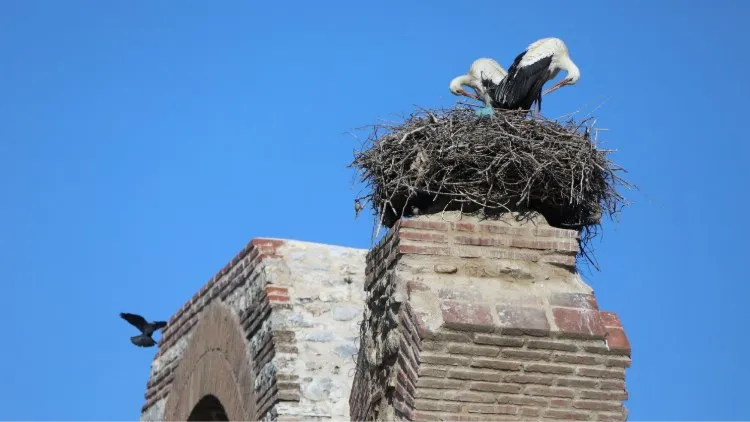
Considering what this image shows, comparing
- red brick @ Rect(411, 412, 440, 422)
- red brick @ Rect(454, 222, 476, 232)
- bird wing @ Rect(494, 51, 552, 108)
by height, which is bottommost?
red brick @ Rect(411, 412, 440, 422)

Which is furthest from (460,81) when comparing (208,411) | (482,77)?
(208,411)

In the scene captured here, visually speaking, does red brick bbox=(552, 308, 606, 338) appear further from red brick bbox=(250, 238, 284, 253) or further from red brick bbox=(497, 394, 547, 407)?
red brick bbox=(250, 238, 284, 253)

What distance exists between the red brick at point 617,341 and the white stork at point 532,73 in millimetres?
Result: 2242

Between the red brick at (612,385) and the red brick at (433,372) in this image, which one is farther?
the red brick at (612,385)

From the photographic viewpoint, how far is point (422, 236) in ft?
17.8

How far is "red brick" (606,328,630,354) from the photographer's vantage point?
5223mm

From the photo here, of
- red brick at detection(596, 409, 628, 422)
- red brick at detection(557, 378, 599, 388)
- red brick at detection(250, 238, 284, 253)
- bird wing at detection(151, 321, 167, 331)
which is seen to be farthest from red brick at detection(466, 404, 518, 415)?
bird wing at detection(151, 321, 167, 331)

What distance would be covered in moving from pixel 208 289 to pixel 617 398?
4.29 meters

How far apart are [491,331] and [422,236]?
0.51 m

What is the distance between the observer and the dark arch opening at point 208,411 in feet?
28.7

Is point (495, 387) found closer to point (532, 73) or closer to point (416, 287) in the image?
point (416, 287)

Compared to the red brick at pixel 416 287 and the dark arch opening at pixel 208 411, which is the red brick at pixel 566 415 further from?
the dark arch opening at pixel 208 411

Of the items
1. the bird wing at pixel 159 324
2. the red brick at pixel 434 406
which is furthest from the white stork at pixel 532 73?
the bird wing at pixel 159 324

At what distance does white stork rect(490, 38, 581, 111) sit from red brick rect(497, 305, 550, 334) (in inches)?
87.0
